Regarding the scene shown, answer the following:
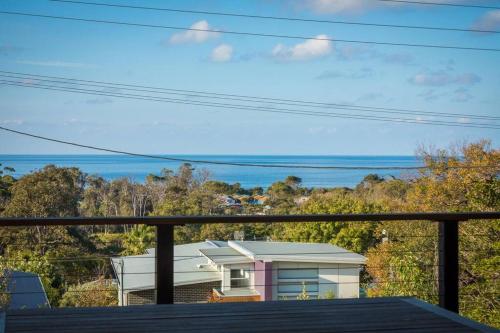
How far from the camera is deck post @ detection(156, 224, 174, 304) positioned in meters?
2.82

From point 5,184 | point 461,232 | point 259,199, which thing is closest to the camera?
point 461,232

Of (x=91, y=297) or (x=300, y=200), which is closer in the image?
(x=91, y=297)

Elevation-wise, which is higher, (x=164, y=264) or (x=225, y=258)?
(x=164, y=264)

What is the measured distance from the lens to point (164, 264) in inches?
111

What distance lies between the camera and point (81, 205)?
15.9 metres

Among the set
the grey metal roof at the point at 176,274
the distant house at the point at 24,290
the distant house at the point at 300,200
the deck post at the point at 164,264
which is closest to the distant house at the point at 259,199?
the distant house at the point at 300,200

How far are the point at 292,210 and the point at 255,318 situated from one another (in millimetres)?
16352

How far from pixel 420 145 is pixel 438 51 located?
6.70m

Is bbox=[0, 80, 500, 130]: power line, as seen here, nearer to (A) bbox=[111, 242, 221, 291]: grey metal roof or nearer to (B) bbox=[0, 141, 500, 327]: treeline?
(B) bbox=[0, 141, 500, 327]: treeline

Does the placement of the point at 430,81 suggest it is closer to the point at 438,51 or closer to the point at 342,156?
the point at 438,51

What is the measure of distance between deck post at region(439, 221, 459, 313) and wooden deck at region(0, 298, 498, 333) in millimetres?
704

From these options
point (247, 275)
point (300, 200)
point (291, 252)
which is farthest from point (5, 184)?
point (291, 252)

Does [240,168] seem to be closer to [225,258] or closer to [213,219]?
[225,258]

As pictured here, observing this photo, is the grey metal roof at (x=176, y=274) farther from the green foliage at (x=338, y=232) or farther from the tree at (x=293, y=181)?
the tree at (x=293, y=181)
